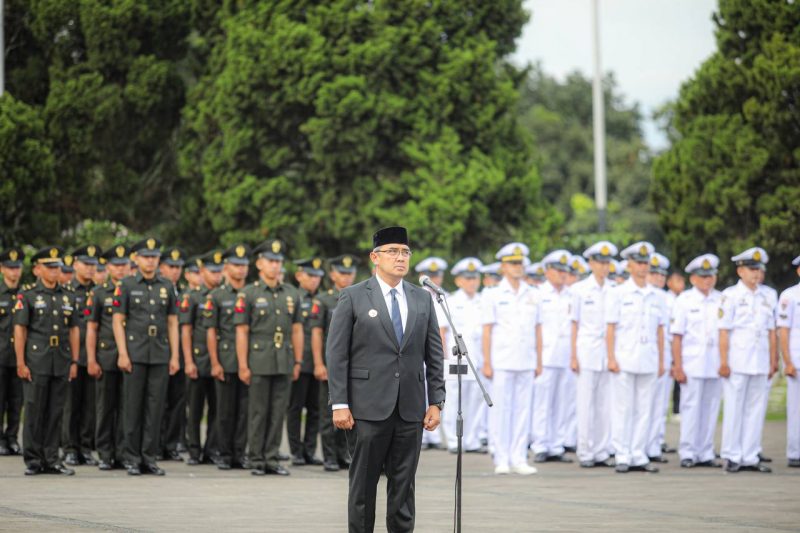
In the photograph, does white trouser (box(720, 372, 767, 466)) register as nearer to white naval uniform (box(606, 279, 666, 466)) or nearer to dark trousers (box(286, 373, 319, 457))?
white naval uniform (box(606, 279, 666, 466))

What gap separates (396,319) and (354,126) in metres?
19.3

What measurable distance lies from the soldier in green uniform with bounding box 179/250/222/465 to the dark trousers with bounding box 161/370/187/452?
4.7 inches

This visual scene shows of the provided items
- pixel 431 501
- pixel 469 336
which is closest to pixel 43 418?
pixel 431 501

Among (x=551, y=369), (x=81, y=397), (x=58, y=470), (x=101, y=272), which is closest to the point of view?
(x=58, y=470)

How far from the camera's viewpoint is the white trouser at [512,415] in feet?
51.1

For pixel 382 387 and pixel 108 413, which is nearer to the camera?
pixel 382 387

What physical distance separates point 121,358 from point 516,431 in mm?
4509

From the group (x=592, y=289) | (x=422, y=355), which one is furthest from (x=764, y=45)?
(x=422, y=355)

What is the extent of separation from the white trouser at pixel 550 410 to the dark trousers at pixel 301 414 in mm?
2882

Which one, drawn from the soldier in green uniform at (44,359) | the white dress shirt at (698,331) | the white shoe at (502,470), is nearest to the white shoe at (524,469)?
the white shoe at (502,470)

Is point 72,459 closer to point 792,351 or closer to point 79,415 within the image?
point 79,415

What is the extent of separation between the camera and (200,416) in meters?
16.9

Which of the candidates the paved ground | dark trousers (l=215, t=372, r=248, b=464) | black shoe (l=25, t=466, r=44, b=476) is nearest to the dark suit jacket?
the paved ground

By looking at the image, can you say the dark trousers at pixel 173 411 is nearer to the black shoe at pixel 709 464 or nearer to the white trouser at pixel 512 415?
the white trouser at pixel 512 415
